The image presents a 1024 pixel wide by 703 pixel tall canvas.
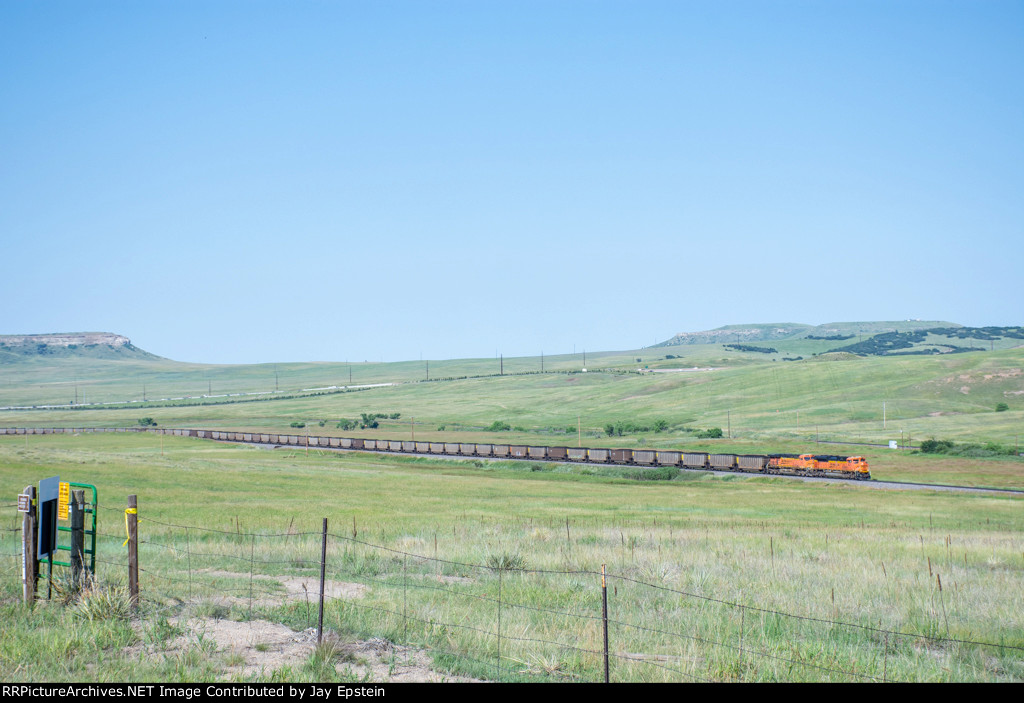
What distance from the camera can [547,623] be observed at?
14.8 meters

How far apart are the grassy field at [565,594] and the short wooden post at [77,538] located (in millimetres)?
714

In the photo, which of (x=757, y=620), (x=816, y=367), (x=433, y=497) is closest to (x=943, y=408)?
(x=816, y=367)

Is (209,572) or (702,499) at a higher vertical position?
(209,572)

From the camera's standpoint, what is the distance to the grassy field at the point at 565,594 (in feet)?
39.9

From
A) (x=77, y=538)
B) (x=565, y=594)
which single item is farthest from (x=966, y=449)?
(x=77, y=538)

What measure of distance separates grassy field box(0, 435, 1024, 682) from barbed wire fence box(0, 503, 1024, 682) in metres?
0.05

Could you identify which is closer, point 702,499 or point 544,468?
point 702,499

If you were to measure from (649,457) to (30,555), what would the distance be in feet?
241

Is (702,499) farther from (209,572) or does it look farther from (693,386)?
(693,386)

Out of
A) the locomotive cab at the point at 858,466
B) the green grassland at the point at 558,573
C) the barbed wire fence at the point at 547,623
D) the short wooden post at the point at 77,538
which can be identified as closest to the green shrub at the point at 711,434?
the locomotive cab at the point at 858,466

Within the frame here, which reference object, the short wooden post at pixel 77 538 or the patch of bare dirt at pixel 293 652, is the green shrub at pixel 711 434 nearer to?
the patch of bare dirt at pixel 293 652

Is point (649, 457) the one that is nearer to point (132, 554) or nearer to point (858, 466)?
point (858, 466)

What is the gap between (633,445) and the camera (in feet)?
367
